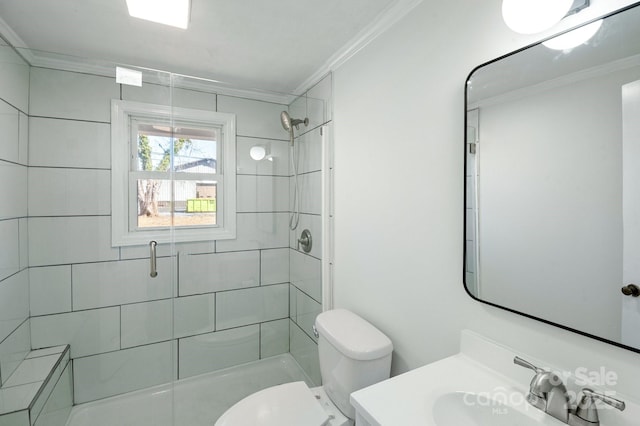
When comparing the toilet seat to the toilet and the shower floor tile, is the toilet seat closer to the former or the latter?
the toilet

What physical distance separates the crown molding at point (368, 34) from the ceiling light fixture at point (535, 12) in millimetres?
516

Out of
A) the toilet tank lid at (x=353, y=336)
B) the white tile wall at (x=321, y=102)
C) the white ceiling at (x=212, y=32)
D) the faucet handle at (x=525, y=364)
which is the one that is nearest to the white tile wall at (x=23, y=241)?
the white ceiling at (x=212, y=32)

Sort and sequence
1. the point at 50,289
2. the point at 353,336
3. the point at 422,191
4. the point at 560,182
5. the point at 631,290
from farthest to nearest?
the point at 50,289
the point at 353,336
the point at 422,191
the point at 560,182
the point at 631,290

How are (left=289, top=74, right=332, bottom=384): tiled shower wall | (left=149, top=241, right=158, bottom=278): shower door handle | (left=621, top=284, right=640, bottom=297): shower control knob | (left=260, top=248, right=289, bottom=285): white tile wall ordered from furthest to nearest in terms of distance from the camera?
(left=260, top=248, right=289, bottom=285): white tile wall → (left=289, top=74, right=332, bottom=384): tiled shower wall → (left=149, top=241, right=158, bottom=278): shower door handle → (left=621, top=284, right=640, bottom=297): shower control knob

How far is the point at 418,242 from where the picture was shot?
1.32 m

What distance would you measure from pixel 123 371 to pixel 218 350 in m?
0.61

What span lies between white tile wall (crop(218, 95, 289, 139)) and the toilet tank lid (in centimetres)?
138

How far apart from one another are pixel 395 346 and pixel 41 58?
249cm

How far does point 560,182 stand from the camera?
2.77 ft

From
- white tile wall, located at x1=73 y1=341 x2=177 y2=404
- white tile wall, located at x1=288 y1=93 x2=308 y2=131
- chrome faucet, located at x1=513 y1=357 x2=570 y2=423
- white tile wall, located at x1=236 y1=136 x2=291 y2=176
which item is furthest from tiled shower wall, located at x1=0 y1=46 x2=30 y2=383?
chrome faucet, located at x1=513 y1=357 x2=570 y2=423

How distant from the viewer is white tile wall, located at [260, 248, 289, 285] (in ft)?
7.52

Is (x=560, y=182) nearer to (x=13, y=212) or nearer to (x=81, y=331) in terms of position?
(x=13, y=212)

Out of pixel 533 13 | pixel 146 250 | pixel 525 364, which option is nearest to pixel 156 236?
pixel 146 250

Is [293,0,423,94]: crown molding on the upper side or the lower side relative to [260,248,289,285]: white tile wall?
upper
